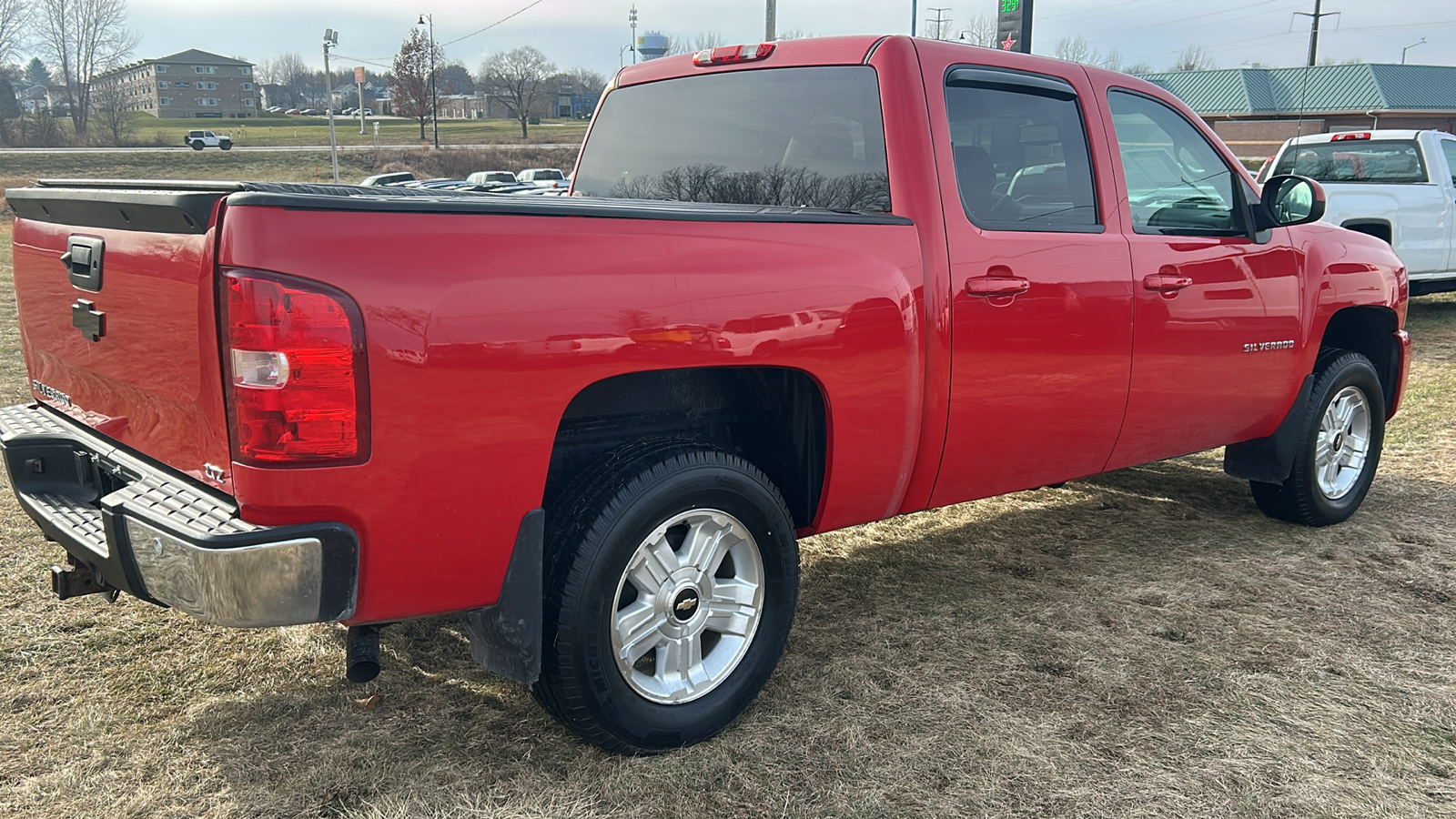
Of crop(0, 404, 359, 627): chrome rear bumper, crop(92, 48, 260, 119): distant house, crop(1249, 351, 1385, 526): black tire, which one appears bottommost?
crop(1249, 351, 1385, 526): black tire

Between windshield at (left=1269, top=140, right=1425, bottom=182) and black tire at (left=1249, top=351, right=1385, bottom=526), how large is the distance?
683 cm

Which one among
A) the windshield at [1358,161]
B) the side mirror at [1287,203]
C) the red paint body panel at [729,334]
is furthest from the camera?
the windshield at [1358,161]

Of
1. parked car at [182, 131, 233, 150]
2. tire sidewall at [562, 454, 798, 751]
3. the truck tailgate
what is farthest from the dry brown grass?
parked car at [182, 131, 233, 150]

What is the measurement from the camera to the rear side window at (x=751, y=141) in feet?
11.4

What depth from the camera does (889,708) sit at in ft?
10.7

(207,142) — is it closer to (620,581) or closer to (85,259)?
(85,259)

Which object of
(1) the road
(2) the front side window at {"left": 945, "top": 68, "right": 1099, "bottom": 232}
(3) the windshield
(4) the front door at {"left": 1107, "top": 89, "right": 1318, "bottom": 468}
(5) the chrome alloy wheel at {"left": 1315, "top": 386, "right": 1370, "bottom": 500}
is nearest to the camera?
(2) the front side window at {"left": 945, "top": 68, "right": 1099, "bottom": 232}

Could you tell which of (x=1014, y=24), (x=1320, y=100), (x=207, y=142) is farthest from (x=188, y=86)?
(x=1014, y=24)

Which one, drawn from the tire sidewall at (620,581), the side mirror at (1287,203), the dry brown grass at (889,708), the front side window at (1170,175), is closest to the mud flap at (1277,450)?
the dry brown grass at (889,708)

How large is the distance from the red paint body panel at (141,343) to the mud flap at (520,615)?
660mm

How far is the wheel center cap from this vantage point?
9.79 feet

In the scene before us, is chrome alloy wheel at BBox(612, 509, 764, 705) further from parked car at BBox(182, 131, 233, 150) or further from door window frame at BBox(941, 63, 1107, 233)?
parked car at BBox(182, 131, 233, 150)

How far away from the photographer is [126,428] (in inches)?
109

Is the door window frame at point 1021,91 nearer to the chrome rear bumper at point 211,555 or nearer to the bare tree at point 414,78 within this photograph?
the chrome rear bumper at point 211,555
